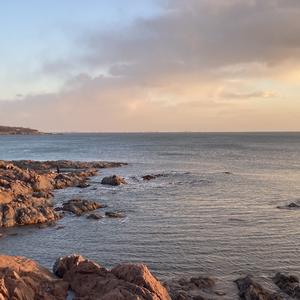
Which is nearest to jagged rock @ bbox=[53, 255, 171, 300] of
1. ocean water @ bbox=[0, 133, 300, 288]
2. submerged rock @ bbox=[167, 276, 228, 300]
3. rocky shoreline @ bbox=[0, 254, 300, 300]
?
rocky shoreline @ bbox=[0, 254, 300, 300]

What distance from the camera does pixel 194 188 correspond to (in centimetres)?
6975

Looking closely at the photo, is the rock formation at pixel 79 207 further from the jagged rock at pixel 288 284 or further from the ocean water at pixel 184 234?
the jagged rock at pixel 288 284

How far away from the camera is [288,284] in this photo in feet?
90.8

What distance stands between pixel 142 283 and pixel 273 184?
57108mm

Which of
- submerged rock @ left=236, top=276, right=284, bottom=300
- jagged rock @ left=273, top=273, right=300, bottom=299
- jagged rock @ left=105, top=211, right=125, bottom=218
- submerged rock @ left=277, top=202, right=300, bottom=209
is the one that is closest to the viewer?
submerged rock @ left=236, top=276, right=284, bottom=300

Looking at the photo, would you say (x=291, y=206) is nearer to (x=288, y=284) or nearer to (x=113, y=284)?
(x=288, y=284)

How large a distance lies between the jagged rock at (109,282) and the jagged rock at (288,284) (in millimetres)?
8525

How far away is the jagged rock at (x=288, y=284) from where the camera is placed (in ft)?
87.1

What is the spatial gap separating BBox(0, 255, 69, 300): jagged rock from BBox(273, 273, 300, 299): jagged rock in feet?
42.5

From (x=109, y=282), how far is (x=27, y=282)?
11.8 feet

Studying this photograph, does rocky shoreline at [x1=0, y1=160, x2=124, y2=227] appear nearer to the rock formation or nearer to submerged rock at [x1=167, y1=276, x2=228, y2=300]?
the rock formation

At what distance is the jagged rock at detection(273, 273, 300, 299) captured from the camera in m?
26.5

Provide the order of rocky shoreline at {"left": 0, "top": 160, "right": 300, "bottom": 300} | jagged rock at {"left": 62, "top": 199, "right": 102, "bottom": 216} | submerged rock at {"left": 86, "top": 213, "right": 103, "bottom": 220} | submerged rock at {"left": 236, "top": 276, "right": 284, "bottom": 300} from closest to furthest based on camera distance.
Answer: rocky shoreline at {"left": 0, "top": 160, "right": 300, "bottom": 300}, submerged rock at {"left": 236, "top": 276, "right": 284, "bottom": 300}, submerged rock at {"left": 86, "top": 213, "right": 103, "bottom": 220}, jagged rock at {"left": 62, "top": 199, "right": 102, "bottom": 216}

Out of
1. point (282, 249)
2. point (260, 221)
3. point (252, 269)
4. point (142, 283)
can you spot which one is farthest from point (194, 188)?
point (142, 283)
